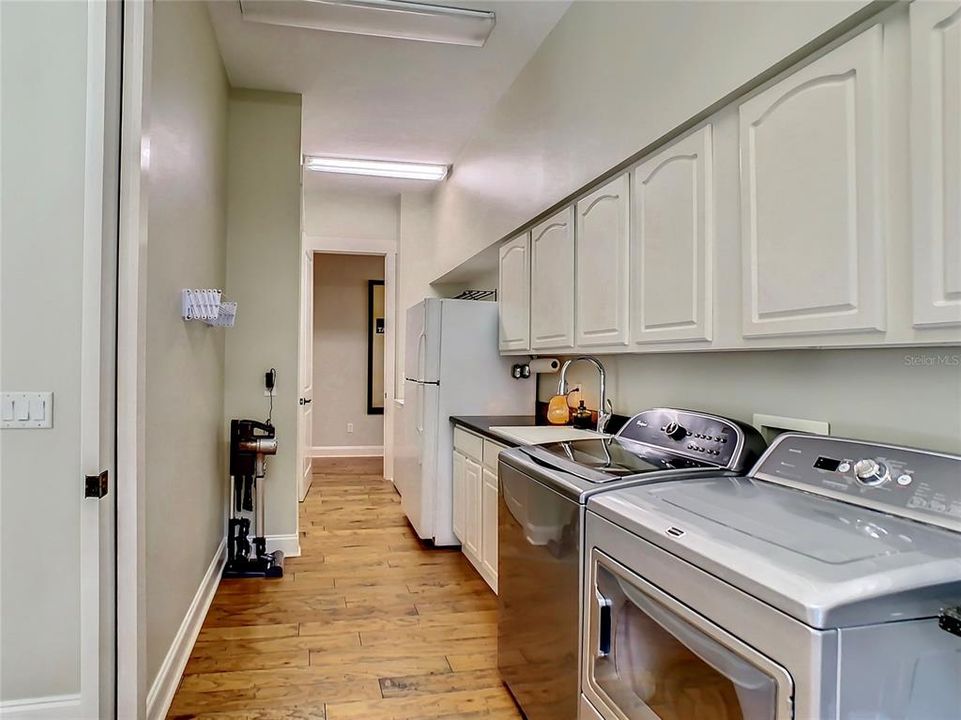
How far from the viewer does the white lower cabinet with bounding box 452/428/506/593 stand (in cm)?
306

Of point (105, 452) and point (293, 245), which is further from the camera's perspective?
point (293, 245)

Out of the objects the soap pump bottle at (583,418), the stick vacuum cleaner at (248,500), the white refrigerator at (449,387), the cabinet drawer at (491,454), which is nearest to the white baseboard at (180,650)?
the stick vacuum cleaner at (248,500)

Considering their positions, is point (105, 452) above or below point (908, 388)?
below

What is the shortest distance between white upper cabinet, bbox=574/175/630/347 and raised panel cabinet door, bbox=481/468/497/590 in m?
0.92

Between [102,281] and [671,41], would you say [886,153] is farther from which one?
[102,281]

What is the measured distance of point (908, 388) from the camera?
4.67 ft

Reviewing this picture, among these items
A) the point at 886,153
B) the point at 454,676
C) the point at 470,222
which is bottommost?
the point at 454,676

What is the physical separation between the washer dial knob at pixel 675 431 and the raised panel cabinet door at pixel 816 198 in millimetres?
565

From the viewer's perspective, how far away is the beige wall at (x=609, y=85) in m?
1.58

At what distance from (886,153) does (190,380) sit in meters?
2.53

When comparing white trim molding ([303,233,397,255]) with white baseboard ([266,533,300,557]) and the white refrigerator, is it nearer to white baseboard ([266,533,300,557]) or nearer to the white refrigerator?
the white refrigerator

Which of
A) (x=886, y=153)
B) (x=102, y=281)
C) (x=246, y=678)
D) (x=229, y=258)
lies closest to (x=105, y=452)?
(x=102, y=281)

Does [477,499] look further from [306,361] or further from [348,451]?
[348,451]

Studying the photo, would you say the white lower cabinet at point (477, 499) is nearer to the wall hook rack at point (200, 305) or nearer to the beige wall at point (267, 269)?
the beige wall at point (267, 269)
